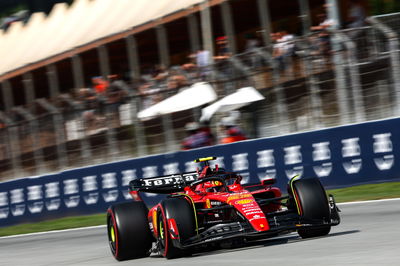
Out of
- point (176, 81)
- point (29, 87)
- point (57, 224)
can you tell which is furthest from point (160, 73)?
point (29, 87)

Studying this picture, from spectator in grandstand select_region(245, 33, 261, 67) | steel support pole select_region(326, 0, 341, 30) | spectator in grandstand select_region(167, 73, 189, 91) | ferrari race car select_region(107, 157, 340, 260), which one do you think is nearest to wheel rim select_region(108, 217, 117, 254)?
ferrari race car select_region(107, 157, 340, 260)

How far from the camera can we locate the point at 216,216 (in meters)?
9.73

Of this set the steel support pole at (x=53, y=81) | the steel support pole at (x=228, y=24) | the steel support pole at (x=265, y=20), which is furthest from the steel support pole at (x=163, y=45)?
the steel support pole at (x=53, y=81)

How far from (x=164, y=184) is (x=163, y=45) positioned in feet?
41.7

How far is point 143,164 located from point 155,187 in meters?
8.52

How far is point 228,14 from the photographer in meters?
21.7

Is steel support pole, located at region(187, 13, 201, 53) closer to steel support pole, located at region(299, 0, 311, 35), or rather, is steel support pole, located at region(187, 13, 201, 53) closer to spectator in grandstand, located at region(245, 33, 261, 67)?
spectator in grandstand, located at region(245, 33, 261, 67)

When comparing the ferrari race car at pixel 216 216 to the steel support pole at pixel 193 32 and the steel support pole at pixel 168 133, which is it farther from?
the steel support pole at pixel 193 32

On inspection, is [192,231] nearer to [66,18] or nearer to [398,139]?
[398,139]

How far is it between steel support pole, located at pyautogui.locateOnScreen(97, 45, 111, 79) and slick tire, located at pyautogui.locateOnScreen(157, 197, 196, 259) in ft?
52.5

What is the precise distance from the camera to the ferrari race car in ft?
28.8

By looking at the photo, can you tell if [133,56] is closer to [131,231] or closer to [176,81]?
[176,81]

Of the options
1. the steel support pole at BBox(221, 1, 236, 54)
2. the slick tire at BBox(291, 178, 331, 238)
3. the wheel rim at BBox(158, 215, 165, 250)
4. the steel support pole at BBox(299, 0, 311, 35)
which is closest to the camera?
the slick tire at BBox(291, 178, 331, 238)

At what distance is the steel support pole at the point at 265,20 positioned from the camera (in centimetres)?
2027
